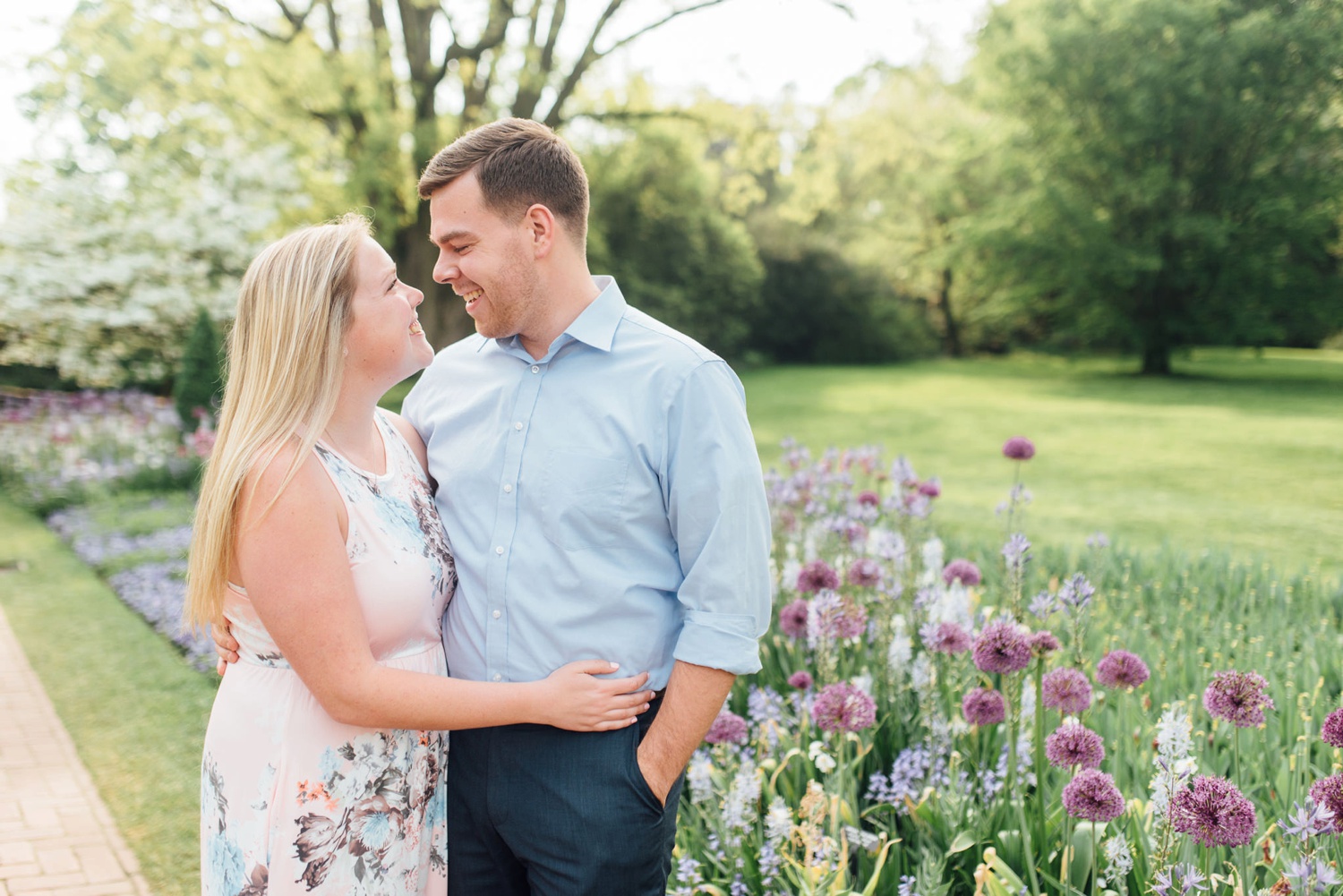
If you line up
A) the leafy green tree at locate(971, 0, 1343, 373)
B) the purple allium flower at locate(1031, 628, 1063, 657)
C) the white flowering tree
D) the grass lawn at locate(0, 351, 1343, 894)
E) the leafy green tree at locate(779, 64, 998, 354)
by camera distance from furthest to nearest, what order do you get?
1. the leafy green tree at locate(779, 64, 998, 354)
2. the leafy green tree at locate(971, 0, 1343, 373)
3. the white flowering tree
4. the grass lawn at locate(0, 351, 1343, 894)
5. the purple allium flower at locate(1031, 628, 1063, 657)

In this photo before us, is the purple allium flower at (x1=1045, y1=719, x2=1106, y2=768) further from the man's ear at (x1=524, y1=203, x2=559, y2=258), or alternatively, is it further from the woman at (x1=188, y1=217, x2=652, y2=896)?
the man's ear at (x1=524, y1=203, x2=559, y2=258)

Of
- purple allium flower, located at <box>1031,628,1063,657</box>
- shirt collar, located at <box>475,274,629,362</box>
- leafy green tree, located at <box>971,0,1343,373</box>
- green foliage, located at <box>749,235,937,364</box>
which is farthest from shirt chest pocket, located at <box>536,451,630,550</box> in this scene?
green foliage, located at <box>749,235,937,364</box>

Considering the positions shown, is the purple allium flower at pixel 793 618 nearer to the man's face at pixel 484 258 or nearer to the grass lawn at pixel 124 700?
the man's face at pixel 484 258

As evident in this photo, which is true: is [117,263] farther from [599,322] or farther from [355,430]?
[599,322]

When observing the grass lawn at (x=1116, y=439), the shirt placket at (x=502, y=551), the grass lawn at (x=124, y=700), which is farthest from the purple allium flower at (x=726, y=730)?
the grass lawn at (x=1116, y=439)

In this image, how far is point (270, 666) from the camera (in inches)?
74.5

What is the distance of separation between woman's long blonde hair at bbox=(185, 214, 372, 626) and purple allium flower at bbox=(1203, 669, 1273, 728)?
1.86m

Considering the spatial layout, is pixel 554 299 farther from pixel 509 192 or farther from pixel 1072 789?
pixel 1072 789

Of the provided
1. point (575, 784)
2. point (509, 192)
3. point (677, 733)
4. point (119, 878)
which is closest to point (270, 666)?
point (575, 784)

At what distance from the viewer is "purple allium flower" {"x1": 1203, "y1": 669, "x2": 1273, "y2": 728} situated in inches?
76.5

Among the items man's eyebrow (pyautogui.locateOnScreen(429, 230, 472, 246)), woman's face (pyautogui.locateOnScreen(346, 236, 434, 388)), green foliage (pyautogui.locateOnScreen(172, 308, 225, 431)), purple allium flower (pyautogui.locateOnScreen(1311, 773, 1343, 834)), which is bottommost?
green foliage (pyautogui.locateOnScreen(172, 308, 225, 431))

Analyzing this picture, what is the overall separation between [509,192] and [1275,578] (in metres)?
5.35

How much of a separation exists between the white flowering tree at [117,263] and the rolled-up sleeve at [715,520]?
12862mm

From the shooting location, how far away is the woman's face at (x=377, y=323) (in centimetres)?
189
